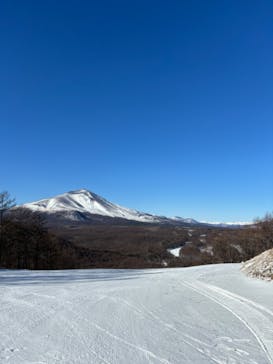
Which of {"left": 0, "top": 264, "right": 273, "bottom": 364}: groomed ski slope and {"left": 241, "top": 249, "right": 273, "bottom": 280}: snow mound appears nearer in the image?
{"left": 0, "top": 264, "right": 273, "bottom": 364}: groomed ski slope

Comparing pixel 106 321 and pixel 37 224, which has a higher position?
pixel 37 224

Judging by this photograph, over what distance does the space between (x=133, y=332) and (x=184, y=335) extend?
73 cm

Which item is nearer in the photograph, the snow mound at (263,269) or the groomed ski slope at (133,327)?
the groomed ski slope at (133,327)

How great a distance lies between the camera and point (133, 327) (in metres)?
4.60

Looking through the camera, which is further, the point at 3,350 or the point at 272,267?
the point at 272,267

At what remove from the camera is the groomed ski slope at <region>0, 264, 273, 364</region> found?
11.5 ft

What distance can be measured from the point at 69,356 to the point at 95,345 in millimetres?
451

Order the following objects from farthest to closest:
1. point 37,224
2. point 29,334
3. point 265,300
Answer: point 37,224, point 265,300, point 29,334

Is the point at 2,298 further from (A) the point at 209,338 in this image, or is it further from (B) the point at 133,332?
(A) the point at 209,338

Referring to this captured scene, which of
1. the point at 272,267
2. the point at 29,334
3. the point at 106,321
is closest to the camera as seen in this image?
the point at 29,334

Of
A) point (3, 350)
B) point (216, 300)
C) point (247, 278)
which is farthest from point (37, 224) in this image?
point (3, 350)

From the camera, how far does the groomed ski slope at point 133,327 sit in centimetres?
351

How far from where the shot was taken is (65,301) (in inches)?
249

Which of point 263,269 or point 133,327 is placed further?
point 263,269
